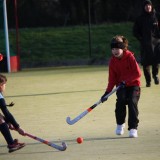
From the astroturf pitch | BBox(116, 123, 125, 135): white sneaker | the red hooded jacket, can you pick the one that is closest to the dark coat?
the astroturf pitch

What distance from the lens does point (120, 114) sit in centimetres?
827

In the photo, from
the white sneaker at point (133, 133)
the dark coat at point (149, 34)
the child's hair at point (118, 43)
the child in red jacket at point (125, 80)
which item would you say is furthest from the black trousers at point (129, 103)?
the dark coat at point (149, 34)

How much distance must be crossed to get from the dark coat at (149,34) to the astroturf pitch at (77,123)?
1.82 ft

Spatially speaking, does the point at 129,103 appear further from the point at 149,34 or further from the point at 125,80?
the point at 149,34

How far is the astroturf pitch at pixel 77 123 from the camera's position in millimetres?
7188

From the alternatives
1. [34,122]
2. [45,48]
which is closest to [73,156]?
[34,122]

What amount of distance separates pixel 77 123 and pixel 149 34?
458 centimetres

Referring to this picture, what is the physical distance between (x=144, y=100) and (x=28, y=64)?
11.7 meters

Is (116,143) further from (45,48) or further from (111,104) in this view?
(45,48)

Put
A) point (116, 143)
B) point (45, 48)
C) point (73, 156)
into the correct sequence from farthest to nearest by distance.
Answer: point (45, 48) < point (116, 143) < point (73, 156)

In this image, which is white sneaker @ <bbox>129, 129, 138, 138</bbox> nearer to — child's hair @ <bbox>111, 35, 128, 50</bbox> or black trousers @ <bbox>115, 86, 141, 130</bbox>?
black trousers @ <bbox>115, 86, 141, 130</bbox>

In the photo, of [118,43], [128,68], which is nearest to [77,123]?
[128,68]

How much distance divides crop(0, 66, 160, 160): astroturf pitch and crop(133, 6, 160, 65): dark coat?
1.82 ft

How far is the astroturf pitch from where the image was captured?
7188mm
